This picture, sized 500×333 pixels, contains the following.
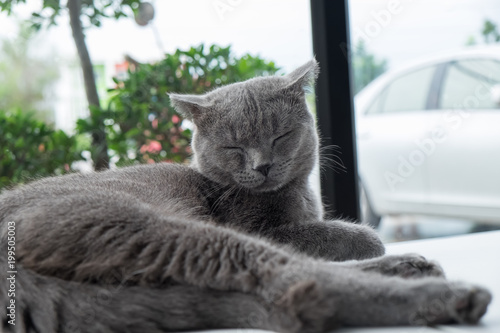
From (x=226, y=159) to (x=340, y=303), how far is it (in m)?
0.68

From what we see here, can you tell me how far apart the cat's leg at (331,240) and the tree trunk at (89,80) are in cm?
100

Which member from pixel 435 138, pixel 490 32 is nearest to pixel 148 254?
pixel 435 138

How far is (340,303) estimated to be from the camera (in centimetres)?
91

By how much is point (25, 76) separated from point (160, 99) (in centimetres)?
81

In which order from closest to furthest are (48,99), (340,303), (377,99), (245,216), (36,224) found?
(340,303)
(36,224)
(245,216)
(48,99)
(377,99)

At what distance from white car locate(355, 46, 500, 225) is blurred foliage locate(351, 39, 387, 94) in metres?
0.09

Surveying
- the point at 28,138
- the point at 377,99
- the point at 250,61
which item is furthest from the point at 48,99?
the point at 377,99

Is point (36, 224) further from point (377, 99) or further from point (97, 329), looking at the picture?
point (377, 99)

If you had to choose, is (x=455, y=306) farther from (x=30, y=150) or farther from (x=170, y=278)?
(x=30, y=150)

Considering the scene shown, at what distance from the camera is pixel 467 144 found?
9.39 ft

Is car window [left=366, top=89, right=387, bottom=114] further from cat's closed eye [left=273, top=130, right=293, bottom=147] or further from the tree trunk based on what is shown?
cat's closed eye [left=273, top=130, right=293, bottom=147]

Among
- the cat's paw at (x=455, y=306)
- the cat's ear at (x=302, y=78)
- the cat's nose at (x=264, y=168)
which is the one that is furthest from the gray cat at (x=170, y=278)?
the cat's ear at (x=302, y=78)

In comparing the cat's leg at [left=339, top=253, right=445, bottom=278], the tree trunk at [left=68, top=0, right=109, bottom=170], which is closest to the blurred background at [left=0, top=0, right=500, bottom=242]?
the tree trunk at [left=68, top=0, right=109, bottom=170]

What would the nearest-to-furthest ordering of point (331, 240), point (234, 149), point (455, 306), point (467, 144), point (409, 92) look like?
point (455, 306), point (331, 240), point (234, 149), point (467, 144), point (409, 92)
